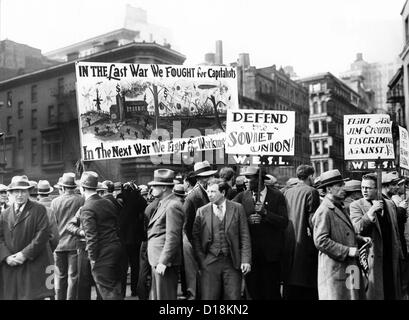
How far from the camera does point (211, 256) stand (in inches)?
270

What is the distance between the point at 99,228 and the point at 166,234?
1.06m

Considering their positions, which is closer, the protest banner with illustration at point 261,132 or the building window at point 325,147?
the protest banner with illustration at point 261,132

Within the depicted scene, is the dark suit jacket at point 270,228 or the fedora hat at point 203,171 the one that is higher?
the fedora hat at point 203,171

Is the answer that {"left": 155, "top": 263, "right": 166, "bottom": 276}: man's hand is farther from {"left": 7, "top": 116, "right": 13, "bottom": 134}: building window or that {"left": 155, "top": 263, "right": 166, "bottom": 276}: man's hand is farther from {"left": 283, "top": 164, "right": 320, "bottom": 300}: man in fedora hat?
{"left": 7, "top": 116, "right": 13, "bottom": 134}: building window

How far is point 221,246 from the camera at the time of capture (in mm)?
6828

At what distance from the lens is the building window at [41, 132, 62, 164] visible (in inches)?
1275

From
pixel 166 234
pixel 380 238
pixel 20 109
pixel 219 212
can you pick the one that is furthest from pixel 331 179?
pixel 20 109

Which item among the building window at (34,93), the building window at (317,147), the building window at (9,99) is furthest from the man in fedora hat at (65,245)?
the building window at (317,147)

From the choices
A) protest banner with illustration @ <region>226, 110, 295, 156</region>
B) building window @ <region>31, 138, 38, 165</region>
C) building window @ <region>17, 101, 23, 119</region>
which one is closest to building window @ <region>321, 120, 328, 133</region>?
building window @ <region>31, 138, 38, 165</region>

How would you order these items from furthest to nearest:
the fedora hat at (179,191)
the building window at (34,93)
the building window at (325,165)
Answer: the building window at (325,165)
the building window at (34,93)
the fedora hat at (179,191)

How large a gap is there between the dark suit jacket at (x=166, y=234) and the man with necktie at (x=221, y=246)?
26cm

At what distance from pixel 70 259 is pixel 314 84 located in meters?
70.9

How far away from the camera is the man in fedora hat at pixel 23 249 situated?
23.1 ft

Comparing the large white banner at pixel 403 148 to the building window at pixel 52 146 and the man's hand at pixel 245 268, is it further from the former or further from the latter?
the building window at pixel 52 146
